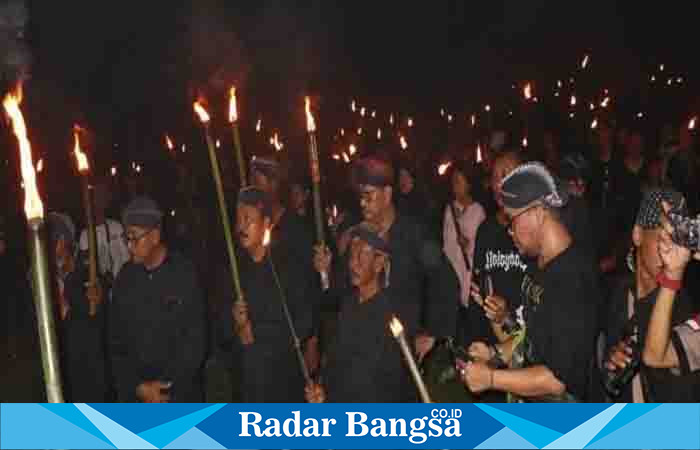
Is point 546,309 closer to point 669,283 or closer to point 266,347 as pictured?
point 669,283

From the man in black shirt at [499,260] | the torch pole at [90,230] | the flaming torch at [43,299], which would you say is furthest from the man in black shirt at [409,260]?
the flaming torch at [43,299]

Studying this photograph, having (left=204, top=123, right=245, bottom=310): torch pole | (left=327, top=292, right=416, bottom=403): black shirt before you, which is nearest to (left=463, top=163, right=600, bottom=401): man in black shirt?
(left=327, top=292, right=416, bottom=403): black shirt

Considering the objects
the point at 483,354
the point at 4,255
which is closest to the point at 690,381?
the point at 483,354

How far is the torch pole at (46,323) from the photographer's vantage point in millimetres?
1680

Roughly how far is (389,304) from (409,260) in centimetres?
105

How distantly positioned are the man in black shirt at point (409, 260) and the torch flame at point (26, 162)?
11.7ft

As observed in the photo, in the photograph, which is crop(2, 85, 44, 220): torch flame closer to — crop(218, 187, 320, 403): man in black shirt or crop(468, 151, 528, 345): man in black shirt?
crop(218, 187, 320, 403): man in black shirt

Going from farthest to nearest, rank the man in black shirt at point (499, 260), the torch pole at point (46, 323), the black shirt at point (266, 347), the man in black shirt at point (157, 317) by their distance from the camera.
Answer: the man in black shirt at point (499, 260), the black shirt at point (266, 347), the man in black shirt at point (157, 317), the torch pole at point (46, 323)

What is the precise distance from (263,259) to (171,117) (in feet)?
39.1

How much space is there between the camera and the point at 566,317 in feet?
11.8

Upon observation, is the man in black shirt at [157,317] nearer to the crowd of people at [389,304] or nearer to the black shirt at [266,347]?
the crowd of people at [389,304]

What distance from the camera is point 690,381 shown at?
3.62 metres

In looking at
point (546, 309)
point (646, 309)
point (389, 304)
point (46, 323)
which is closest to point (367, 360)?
point (389, 304)

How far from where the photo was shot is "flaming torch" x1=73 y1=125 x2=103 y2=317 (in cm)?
466
